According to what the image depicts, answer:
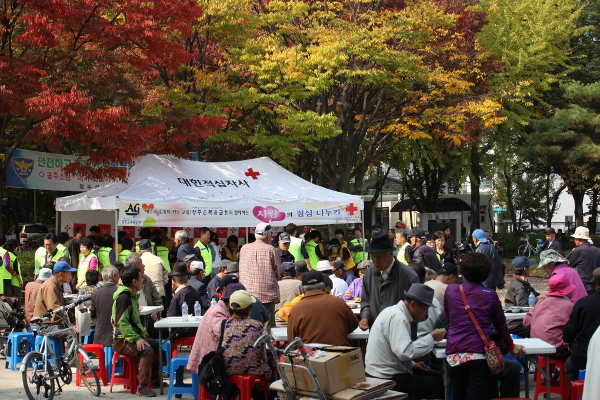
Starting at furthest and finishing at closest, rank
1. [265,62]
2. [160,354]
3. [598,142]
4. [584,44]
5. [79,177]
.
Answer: [584,44], [598,142], [265,62], [79,177], [160,354]

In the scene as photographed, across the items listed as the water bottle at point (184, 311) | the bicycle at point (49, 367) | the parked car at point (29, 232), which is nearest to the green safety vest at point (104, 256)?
the bicycle at point (49, 367)

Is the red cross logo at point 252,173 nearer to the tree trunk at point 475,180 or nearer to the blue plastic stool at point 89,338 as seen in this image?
the blue plastic stool at point 89,338

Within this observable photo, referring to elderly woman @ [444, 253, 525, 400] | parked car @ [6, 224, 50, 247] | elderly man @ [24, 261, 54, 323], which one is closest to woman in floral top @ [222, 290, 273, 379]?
elderly woman @ [444, 253, 525, 400]

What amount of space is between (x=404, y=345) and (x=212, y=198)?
27.9 ft

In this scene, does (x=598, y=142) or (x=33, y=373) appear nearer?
(x=33, y=373)

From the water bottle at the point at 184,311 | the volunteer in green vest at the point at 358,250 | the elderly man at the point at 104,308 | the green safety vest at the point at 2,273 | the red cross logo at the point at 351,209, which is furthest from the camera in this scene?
the volunteer in green vest at the point at 358,250

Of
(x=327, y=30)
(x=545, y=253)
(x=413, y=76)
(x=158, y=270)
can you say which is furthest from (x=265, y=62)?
(x=545, y=253)

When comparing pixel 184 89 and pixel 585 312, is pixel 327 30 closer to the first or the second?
pixel 184 89

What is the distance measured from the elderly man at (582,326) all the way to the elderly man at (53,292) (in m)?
5.96

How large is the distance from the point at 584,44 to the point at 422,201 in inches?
423

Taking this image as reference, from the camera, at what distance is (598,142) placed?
85.3 ft

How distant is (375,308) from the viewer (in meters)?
6.19

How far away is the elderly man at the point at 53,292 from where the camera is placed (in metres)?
8.27

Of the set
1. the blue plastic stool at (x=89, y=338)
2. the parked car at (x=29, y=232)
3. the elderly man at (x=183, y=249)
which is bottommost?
the blue plastic stool at (x=89, y=338)
